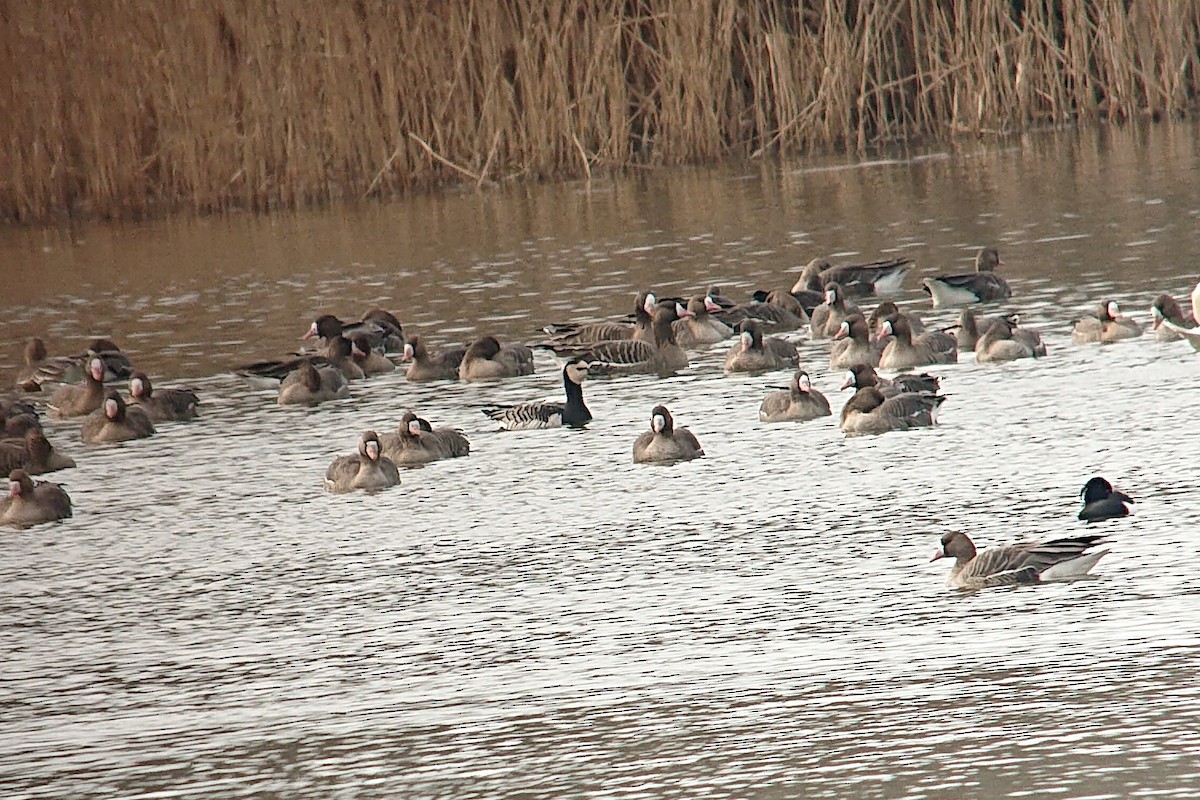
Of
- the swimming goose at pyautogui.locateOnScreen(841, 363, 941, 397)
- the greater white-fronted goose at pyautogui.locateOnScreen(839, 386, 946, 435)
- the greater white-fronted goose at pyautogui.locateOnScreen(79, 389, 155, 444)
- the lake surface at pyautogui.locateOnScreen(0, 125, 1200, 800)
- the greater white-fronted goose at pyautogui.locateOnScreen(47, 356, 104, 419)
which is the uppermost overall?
the greater white-fronted goose at pyautogui.locateOnScreen(47, 356, 104, 419)

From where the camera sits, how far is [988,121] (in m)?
23.7

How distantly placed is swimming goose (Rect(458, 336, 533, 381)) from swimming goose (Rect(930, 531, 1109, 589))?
19.6 feet

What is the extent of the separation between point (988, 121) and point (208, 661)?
18067mm

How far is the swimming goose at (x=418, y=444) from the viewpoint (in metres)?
10.4

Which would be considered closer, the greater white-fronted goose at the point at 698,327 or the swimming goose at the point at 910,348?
the swimming goose at the point at 910,348

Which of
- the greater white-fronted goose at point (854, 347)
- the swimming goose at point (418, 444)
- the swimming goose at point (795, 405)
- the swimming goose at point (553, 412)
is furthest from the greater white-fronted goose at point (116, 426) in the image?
the greater white-fronted goose at point (854, 347)

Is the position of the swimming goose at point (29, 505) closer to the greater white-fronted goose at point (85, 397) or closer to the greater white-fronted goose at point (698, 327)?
the greater white-fronted goose at point (85, 397)

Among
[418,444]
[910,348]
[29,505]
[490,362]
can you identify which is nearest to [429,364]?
[490,362]

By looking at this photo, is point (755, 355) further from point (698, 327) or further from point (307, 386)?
point (307, 386)

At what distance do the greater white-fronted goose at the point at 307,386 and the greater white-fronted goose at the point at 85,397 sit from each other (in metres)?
1.18

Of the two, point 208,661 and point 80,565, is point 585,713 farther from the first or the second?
point 80,565

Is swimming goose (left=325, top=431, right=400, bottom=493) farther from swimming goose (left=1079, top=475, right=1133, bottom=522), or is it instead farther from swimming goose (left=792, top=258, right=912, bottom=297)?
swimming goose (left=792, top=258, right=912, bottom=297)

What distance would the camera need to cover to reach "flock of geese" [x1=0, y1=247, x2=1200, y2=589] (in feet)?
33.0

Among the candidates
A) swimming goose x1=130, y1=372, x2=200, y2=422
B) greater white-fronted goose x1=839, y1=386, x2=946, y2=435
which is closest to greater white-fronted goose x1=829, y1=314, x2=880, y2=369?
greater white-fronted goose x1=839, y1=386, x2=946, y2=435
